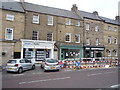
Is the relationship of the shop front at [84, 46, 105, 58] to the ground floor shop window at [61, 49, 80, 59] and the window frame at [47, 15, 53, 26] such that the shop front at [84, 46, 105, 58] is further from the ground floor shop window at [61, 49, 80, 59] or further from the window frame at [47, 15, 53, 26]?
the window frame at [47, 15, 53, 26]

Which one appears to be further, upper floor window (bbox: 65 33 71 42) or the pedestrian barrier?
upper floor window (bbox: 65 33 71 42)

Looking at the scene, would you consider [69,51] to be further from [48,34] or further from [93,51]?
[93,51]

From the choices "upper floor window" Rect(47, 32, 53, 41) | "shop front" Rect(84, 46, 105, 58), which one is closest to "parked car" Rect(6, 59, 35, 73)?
"upper floor window" Rect(47, 32, 53, 41)

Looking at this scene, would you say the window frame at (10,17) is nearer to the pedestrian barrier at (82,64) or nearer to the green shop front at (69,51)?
the green shop front at (69,51)

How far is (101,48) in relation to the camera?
2938cm

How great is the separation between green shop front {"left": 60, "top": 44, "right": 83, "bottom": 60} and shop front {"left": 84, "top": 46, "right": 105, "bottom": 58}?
1.55m

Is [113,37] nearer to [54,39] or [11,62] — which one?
[54,39]

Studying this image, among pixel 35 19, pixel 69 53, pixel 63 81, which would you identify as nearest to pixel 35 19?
pixel 35 19

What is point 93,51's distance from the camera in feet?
93.8

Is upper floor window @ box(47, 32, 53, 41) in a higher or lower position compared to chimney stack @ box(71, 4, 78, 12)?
lower

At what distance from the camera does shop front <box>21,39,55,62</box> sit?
21.1 metres

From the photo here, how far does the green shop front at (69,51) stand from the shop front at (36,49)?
7.48 feet

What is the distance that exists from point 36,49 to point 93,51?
42.2 feet

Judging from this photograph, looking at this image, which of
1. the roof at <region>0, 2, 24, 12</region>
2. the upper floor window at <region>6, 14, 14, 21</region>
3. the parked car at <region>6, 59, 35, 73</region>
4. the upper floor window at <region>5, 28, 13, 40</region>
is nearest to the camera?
the parked car at <region>6, 59, 35, 73</region>
